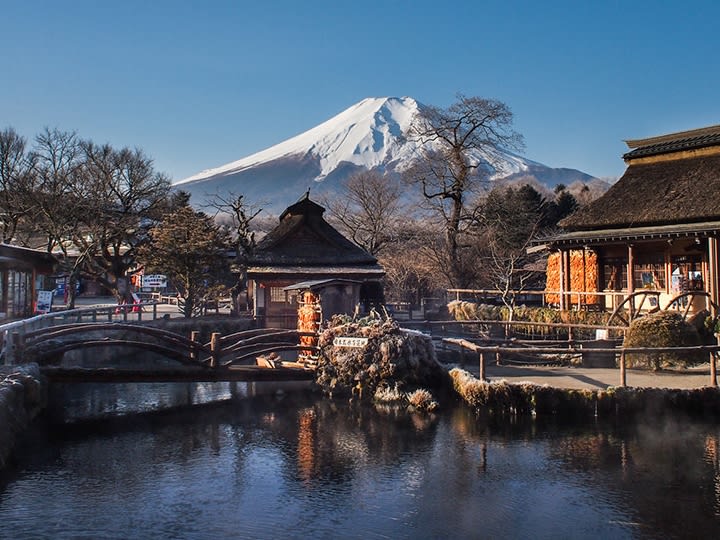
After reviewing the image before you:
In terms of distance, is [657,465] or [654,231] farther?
[654,231]

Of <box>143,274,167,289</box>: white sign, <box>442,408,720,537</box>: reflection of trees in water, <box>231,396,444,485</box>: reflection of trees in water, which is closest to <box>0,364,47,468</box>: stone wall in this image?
<box>231,396,444,485</box>: reflection of trees in water

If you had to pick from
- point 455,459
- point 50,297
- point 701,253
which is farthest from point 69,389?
point 701,253

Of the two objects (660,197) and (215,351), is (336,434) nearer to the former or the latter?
(215,351)

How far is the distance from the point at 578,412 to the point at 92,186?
31523mm

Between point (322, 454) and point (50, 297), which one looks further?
point (50, 297)

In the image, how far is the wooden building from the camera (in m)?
25.1

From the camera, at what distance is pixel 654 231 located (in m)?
25.5

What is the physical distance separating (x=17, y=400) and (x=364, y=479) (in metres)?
7.02

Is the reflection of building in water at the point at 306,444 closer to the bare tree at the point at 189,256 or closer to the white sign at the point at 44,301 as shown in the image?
the white sign at the point at 44,301

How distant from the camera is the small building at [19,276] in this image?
983 inches

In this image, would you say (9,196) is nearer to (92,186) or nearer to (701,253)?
(92,186)

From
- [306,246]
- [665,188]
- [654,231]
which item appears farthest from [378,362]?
[665,188]

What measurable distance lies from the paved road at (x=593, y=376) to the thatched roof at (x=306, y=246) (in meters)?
12.4

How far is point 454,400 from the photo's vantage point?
17625mm
